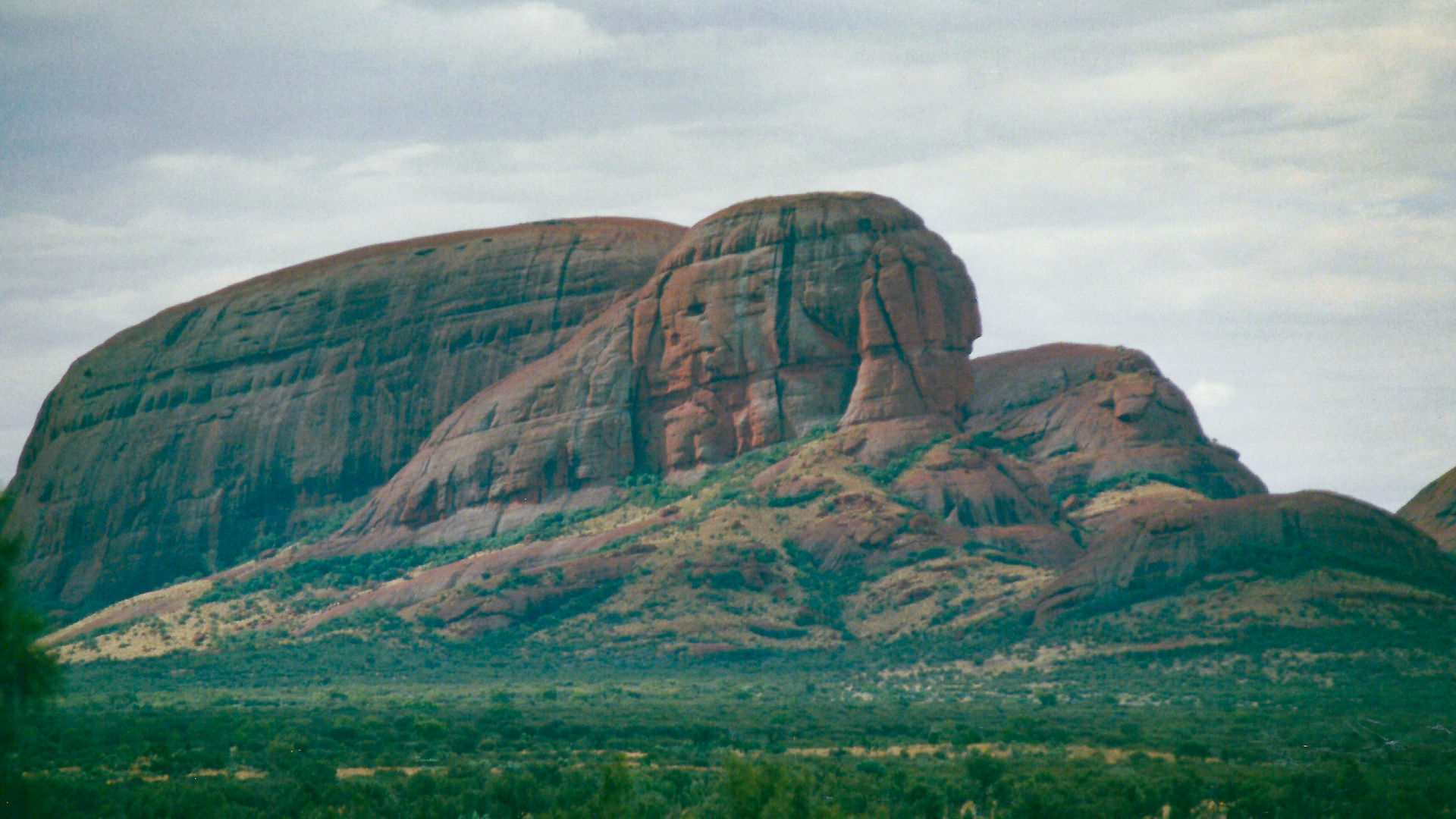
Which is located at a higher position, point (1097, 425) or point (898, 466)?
point (1097, 425)

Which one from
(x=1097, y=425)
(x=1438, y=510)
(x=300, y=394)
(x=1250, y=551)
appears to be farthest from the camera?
(x=300, y=394)

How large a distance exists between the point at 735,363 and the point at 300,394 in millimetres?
47700

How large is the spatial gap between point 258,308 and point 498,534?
46872 millimetres

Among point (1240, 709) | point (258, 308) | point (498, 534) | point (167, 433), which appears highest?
point (258, 308)

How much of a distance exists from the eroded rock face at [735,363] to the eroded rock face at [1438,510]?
39297 mm

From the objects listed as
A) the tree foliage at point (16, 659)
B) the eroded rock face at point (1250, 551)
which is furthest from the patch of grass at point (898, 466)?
the tree foliage at point (16, 659)

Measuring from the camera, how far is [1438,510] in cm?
13588

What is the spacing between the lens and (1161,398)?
122 m

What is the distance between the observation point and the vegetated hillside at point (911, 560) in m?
93.6

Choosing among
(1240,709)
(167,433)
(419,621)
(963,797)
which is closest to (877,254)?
(419,621)

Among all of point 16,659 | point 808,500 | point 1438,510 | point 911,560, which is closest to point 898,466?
point 808,500

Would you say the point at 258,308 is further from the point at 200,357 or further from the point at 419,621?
the point at 419,621

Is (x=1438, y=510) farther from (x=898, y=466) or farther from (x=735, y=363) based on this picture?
(x=735, y=363)

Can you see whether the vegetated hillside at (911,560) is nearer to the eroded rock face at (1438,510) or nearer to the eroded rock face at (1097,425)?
the eroded rock face at (1097,425)
